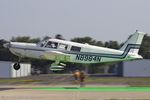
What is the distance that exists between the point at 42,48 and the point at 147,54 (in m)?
86.1

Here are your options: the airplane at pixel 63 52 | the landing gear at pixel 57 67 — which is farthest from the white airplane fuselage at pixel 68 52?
the landing gear at pixel 57 67

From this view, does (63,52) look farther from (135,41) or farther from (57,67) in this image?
(135,41)

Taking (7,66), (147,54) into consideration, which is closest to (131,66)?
(7,66)

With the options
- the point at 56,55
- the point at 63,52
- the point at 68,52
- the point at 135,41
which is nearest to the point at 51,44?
the point at 56,55

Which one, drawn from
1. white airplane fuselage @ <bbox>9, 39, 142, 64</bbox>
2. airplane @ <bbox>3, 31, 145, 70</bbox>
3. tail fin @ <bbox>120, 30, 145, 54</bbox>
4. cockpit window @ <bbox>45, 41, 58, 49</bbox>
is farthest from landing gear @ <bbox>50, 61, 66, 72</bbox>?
tail fin @ <bbox>120, 30, 145, 54</bbox>

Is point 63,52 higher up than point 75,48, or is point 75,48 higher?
point 75,48

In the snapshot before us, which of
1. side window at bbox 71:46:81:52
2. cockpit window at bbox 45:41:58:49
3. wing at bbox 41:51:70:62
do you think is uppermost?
cockpit window at bbox 45:41:58:49

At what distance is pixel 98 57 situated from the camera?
40.8 m

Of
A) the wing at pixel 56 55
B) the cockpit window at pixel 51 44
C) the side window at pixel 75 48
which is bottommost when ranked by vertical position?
the wing at pixel 56 55

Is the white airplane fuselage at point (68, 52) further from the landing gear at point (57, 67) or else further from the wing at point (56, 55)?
the landing gear at point (57, 67)

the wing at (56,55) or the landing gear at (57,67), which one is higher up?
the wing at (56,55)

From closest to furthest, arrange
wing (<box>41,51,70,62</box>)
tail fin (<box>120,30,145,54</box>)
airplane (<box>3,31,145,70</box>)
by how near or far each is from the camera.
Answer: wing (<box>41,51,70,62</box>) → airplane (<box>3,31,145,70</box>) → tail fin (<box>120,30,145,54</box>)

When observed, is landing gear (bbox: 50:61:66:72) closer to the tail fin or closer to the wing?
the wing

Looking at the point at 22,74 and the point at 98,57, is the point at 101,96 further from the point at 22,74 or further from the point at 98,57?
the point at 22,74
